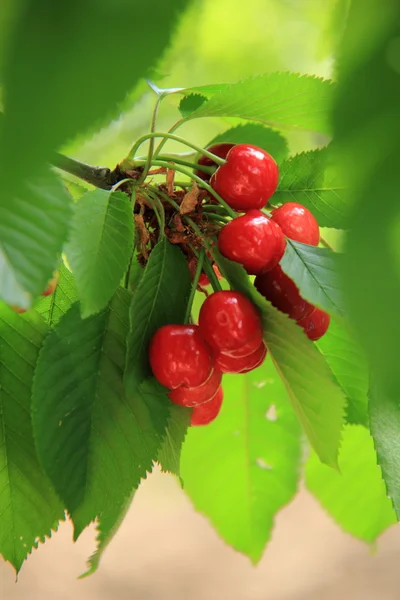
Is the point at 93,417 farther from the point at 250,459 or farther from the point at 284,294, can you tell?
the point at 250,459

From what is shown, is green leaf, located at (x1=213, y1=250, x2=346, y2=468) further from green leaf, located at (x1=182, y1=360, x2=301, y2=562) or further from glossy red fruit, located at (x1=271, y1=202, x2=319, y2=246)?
green leaf, located at (x1=182, y1=360, x2=301, y2=562)

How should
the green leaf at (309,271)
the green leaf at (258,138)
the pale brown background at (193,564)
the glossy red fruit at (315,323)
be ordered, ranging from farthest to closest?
the pale brown background at (193,564) < the green leaf at (258,138) < the glossy red fruit at (315,323) < the green leaf at (309,271)

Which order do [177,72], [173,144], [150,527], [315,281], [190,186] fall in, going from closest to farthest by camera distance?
[315,281] → [190,186] → [177,72] → [173,144] → [150,527]

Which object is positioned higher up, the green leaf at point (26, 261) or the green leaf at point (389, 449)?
the green leaf at point (26, 261)

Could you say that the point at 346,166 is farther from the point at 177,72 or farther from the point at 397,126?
the point at 177,72

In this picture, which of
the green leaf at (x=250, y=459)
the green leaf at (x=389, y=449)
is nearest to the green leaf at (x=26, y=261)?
the green leaf at (x=389, y=449)

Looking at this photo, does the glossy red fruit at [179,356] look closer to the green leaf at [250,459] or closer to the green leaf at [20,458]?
the green leaf at [20,458]

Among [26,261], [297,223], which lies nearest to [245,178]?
[297,223]

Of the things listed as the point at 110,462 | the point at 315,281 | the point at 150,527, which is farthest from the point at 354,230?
the point at 150,527
